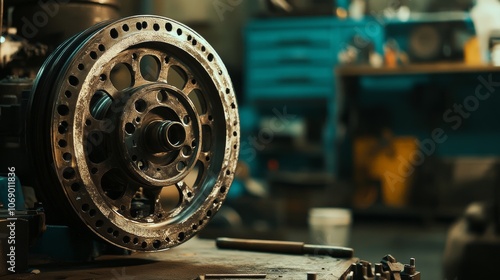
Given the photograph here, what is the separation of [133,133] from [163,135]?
48mm

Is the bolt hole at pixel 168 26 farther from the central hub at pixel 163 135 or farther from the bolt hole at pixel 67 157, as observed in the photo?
the bolt hole at pixel 67 157

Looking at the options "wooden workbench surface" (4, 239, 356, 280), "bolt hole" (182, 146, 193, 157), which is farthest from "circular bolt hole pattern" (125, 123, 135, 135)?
"wooden workbench surface" (4, 239, 356, 280)

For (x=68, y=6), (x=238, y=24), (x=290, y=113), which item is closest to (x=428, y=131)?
(x=290, y=113)

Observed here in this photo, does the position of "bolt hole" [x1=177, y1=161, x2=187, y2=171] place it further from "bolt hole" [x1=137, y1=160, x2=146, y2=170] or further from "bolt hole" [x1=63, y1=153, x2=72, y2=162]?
"bolt hole" [x1=63, y1=153, x2=72, y2=162]

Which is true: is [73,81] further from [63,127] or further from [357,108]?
[357,108]

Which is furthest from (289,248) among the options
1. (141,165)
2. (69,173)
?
(69,173)

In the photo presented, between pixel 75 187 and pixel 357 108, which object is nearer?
pixel 75 187

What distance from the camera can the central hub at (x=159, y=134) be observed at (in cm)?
112

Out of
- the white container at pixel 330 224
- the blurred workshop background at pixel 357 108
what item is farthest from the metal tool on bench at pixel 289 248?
the blurred workshop background at pixel 357 108

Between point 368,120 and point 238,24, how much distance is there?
116 cm

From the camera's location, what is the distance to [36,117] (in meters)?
1.08

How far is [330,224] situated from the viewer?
4332 millimetres

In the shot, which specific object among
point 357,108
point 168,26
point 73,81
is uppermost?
point 357,108

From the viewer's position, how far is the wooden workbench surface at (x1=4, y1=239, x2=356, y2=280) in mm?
1103
